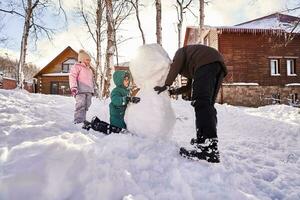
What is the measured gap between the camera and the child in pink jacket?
546 cm

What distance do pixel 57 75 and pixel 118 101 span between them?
29718 mm

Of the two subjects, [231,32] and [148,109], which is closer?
[148,109]

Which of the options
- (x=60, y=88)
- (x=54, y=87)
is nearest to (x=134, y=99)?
(x=60, y=88)

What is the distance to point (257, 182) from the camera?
2.82 m

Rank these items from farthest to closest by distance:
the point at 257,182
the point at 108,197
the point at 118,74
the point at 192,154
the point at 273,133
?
the point at 273,133, the point at 118,74, the point at 192,154, the point at 257,182, the point at 108,197

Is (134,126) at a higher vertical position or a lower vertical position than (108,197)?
higher

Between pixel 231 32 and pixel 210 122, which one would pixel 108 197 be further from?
pixel 231 32

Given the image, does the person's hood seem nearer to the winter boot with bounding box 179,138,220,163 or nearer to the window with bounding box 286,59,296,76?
the winter boot with bounding box 179,138,220,163

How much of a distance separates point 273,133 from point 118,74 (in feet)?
11.2

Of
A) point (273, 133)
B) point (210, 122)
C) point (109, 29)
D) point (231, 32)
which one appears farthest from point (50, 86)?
Result: point (210, 122)

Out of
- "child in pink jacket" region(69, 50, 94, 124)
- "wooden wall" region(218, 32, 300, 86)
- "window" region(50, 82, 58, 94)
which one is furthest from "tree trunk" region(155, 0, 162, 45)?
"window" region(50, 82, 58, 94)

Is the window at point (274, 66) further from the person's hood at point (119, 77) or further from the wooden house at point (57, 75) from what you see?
the person's hood at point (119, 77)

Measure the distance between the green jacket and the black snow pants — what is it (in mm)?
1388

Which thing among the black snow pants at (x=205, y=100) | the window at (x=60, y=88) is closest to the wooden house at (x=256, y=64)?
the window at (x=60, y=88)
